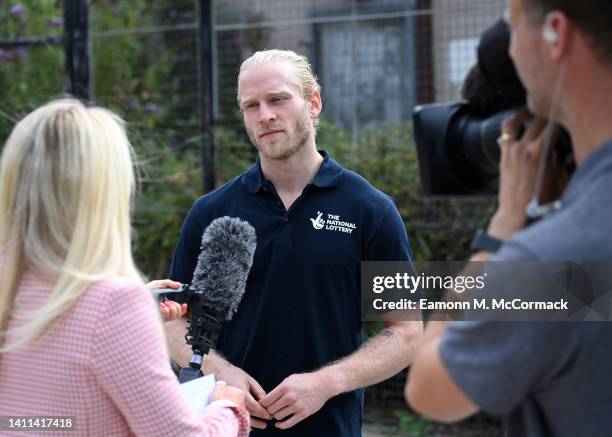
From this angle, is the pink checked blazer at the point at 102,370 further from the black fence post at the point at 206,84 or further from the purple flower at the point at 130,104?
the purple flower at the point at 130,104

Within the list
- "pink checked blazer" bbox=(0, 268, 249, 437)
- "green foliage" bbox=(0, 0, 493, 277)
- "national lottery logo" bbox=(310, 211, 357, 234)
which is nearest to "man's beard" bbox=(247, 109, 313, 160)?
"national lottery logo" bbox=(310, 211, 357, 234)

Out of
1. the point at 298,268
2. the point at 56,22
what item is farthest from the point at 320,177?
the point at 56,22

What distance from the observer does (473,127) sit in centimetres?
A: 187

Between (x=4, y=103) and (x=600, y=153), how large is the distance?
4679 mm

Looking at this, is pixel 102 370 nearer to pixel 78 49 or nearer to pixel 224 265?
pixel 224 265

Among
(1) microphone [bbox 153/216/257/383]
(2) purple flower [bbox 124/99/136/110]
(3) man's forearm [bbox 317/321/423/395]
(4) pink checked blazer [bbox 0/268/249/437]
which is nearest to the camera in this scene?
(4) pink checked blazer [bbox 0/268/249/437]

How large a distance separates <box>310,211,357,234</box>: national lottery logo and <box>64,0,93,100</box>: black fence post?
223 cm

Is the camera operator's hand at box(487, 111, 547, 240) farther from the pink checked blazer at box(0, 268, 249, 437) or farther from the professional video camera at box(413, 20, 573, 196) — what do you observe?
the pink checked blazer at box(0, 268, 249, 437)

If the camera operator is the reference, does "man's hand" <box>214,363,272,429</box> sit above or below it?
below

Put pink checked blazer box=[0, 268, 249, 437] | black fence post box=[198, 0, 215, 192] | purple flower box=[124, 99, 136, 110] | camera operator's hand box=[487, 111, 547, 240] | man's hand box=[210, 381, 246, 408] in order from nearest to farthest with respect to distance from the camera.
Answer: camera operator's hand box=[487, 111, 547, 240]
pink checked blazer box=[0, 268, 249, 437]
man's hand box=[210, 381, 246, 408]
black fence post box=[198, 0, 215, 192]
purple flower box=[124, 99, 136, 110]

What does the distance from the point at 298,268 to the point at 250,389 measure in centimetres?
42

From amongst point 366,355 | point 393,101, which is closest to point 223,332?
point 366,355

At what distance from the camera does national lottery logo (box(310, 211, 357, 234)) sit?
285 centimetres

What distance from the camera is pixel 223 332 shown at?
9.46 feet
